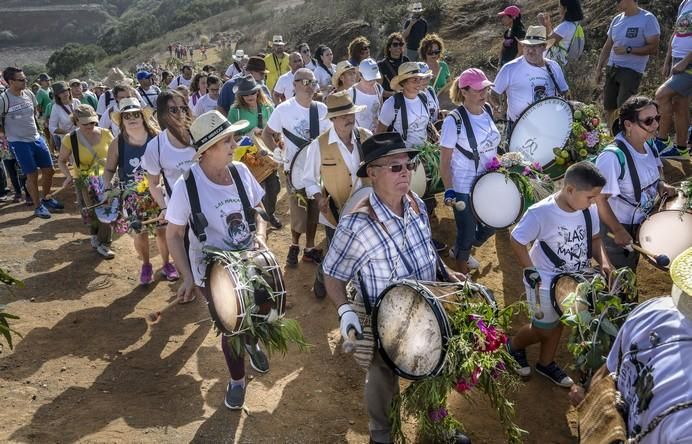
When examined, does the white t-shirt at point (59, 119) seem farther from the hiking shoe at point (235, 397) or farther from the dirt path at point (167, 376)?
the hiking shoe at point (235, 397)

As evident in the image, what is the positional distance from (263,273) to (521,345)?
2473mm

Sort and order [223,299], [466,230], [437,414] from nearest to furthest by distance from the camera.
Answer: [437,414] < [223,299] < [466,230]

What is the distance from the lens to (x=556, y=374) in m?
5.24

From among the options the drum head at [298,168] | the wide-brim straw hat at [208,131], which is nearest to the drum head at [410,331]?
the wide-brim straw hat at [208,131]

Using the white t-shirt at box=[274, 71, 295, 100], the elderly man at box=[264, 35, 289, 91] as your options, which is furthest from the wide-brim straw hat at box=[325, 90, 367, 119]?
the elderly man at box=[264, 35, 289, 91]

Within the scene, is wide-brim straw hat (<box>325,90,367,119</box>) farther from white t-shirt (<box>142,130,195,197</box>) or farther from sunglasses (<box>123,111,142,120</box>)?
sunglasses (<box>123,111,142,120</box>)

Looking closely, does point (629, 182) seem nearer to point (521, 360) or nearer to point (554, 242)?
point (554, 242)

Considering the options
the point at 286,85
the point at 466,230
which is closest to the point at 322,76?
the point at 286,85

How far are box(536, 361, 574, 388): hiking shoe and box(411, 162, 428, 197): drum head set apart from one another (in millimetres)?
2448

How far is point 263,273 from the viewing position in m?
4.24

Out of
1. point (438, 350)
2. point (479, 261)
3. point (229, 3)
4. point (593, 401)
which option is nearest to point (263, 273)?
point (438, 350)

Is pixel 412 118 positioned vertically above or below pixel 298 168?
above

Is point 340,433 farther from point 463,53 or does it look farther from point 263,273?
point 463,53

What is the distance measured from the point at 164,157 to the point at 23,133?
216 inches
